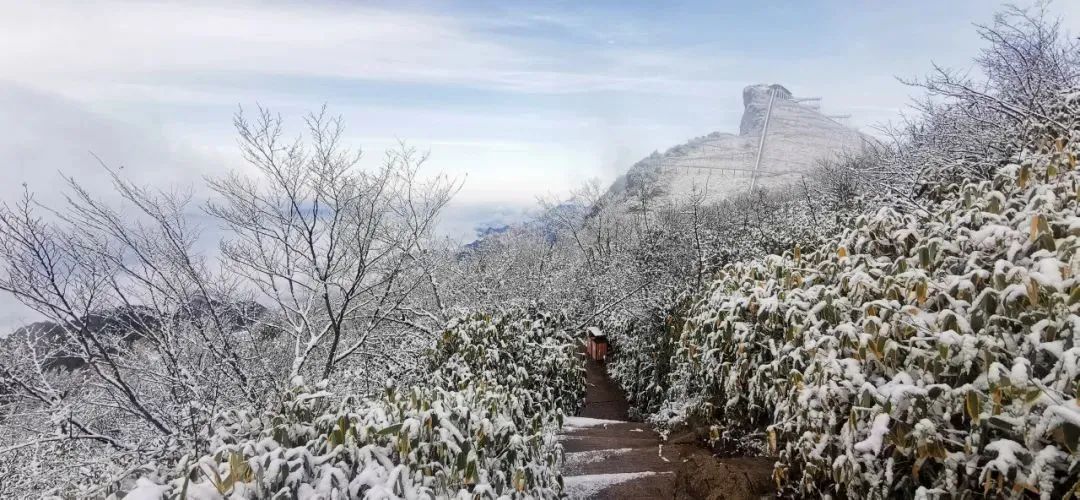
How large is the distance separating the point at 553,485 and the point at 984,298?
3.20 meters

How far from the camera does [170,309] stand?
8484 millimetres

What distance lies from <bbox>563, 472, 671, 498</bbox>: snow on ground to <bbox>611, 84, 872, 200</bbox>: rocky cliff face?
36.6 metres

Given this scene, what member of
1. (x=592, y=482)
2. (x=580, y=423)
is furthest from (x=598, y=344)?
(x=592, y=482)

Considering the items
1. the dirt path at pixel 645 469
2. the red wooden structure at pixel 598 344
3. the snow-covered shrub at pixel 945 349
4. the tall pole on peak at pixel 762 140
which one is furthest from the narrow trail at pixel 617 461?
the tall pole on peak at pixel 762 140

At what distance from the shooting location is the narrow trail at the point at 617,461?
200 inches

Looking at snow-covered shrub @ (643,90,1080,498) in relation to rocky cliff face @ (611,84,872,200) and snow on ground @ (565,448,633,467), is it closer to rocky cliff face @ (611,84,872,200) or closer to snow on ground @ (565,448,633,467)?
snow on ground @ (565,448,633,467)

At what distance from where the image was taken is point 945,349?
9.21 ft

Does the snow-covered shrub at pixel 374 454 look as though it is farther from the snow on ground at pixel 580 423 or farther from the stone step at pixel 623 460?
the snow on ground at pixel 580 423

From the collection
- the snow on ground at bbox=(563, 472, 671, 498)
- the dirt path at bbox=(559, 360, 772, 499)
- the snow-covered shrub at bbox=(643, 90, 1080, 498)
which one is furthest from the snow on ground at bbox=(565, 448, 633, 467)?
the snow-covered shrub at bbox=(643, 90, 1080, 498)

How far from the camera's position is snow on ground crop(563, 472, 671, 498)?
5.11m

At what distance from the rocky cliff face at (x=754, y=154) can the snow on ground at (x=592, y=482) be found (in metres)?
36.6

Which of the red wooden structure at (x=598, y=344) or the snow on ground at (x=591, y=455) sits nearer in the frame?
the snow on ground at (x=591, y=455)

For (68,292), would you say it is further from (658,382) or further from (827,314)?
(658,382)

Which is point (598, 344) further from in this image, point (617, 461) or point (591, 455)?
point (617, 461)
